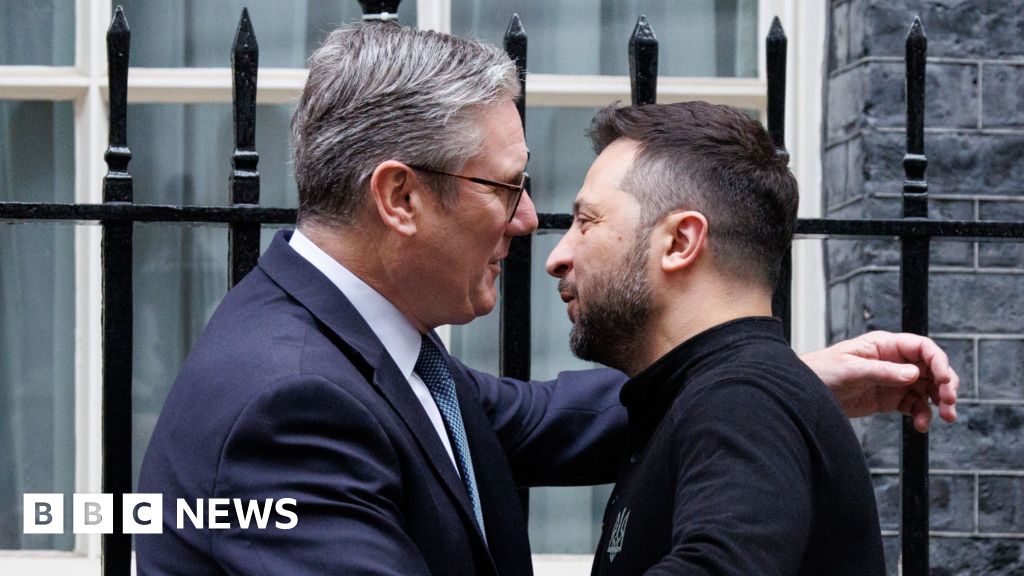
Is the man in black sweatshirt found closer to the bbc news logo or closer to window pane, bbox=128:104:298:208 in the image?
the bbc news logo

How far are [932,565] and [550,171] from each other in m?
1.58

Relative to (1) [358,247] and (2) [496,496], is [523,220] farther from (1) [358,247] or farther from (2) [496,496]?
(2) [496,496]

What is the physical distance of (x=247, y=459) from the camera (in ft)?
7.05

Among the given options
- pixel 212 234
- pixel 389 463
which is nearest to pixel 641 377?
pixel 389 463

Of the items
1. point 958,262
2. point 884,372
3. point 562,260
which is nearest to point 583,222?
point 562,260

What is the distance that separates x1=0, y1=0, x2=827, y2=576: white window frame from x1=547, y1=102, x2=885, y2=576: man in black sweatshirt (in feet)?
5.99

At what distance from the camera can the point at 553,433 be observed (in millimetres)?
2893

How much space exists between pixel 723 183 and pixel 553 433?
63cm

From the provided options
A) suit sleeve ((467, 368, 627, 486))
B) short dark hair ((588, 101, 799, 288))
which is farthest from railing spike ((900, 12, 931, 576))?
suit sleeve ((467, 368, 627, 486))

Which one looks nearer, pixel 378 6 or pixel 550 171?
pixel 378 6

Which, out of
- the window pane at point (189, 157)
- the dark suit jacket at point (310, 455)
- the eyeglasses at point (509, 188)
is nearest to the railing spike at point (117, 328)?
the dark suit jacket at point (310, 455)

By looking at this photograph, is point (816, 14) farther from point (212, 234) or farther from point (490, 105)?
point (490, 105)

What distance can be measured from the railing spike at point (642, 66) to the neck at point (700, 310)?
0.51 metres

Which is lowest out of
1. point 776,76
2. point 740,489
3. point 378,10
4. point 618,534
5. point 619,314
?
point 618,534
